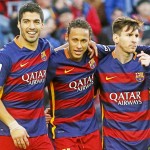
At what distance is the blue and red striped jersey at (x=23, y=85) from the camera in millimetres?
9461

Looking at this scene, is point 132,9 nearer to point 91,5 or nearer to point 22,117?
point 91,5

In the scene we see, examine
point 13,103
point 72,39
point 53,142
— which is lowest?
point 53,142

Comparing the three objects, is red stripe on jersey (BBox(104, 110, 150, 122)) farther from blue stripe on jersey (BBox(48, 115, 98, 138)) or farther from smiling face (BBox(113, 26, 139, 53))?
smiling face (BBox(113, 26, 139, 53))

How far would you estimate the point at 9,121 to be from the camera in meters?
9.27

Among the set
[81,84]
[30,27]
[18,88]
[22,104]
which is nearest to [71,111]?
[81,84]

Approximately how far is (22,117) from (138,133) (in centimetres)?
145

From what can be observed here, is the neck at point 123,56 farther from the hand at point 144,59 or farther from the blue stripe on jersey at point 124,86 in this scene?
the blue stripe on jersey at point 124,86

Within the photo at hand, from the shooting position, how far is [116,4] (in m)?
16.3

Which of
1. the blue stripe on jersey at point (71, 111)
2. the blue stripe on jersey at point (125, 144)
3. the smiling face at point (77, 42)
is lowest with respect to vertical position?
the blue stripe on jersey at point (125, 144)

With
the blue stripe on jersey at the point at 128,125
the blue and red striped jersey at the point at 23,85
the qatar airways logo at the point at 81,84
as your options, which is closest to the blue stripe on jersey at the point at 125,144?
the blue stripe on jersey at the point at 128,125

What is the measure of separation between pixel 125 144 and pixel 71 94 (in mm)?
879

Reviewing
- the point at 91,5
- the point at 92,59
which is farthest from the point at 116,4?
the point at 92,59

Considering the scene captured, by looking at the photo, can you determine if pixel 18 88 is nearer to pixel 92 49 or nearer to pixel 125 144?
pixel 92 49

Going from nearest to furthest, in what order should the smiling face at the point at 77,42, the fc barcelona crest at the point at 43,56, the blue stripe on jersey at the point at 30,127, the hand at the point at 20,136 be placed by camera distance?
→ the hand at the point at 20,136
the blue stripe on jersey at the point at 30,127
the fc barcelona crest at the point at 43,56
the smiling face at the point at 77,42
